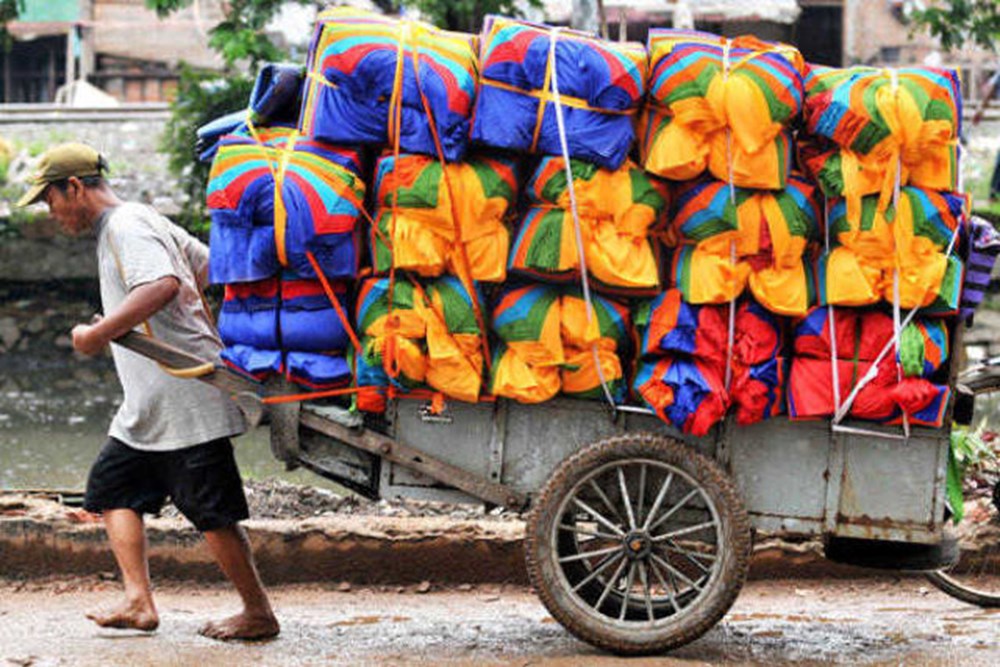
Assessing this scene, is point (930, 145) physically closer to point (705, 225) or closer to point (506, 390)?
point (705, 225)

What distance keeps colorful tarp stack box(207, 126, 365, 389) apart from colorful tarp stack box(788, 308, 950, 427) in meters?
1.41

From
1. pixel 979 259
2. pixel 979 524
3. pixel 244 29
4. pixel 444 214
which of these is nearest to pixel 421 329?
pixel 444 214

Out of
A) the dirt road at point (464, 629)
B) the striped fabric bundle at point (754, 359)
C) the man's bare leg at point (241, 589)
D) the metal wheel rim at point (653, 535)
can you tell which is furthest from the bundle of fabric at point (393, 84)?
the dirt road at point (464, 629)

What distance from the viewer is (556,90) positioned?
4035 millimetres

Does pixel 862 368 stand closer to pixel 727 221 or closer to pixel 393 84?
pixel 727 221

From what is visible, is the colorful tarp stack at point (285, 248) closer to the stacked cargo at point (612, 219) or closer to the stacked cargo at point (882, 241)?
the stacked cargo at point (612, 219)

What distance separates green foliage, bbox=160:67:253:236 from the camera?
12.1m

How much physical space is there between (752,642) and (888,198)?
5.58ft

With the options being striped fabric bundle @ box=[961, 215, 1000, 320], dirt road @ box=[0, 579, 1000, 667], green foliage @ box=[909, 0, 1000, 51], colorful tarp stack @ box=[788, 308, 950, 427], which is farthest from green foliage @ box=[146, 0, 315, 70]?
striped fabric bundle @ box=[961, 215, 1000, 320]

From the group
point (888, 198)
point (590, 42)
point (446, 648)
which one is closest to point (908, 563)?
point (888, 198)

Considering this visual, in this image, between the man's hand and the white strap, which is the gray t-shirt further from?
the white strap

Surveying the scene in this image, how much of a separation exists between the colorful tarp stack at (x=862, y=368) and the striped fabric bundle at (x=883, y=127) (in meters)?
0.36

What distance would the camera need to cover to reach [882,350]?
13.6ft

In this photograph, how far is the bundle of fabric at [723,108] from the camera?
3998 millimetres
